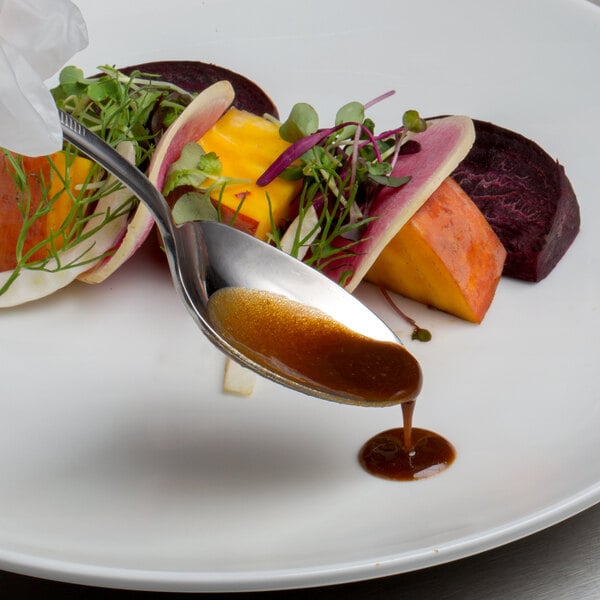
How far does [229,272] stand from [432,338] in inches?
22.1

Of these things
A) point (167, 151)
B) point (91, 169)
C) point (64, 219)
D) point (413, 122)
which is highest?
Result: point (413, 122)

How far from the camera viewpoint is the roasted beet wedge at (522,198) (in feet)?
8.61

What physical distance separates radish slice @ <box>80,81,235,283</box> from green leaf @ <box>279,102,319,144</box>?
0.60 ft

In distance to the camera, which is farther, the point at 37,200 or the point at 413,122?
the point at 413,122

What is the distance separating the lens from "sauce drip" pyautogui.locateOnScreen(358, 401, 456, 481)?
2.11 meters

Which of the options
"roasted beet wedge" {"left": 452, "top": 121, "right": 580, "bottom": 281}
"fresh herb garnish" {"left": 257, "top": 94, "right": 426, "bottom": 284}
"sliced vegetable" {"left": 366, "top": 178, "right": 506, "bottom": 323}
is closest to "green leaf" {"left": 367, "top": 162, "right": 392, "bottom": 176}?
"fresh herb garnish" {"left": 257, "top": 94, "right": 426, "bottom": 284}

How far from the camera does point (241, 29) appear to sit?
3.47m

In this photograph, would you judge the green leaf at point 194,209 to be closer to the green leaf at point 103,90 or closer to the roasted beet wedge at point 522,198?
the green leaf at point 103,90

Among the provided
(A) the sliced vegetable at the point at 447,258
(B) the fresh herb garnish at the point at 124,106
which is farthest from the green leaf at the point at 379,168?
(B) the fresh herb garnish at the point at 124,106

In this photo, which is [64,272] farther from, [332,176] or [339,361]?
[339,361]

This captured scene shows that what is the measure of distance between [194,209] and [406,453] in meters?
0.77

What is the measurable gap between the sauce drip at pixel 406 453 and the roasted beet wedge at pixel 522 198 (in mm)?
640

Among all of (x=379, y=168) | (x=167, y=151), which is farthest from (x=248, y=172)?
(x=379, y=168)

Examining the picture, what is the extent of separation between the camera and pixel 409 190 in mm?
2492
